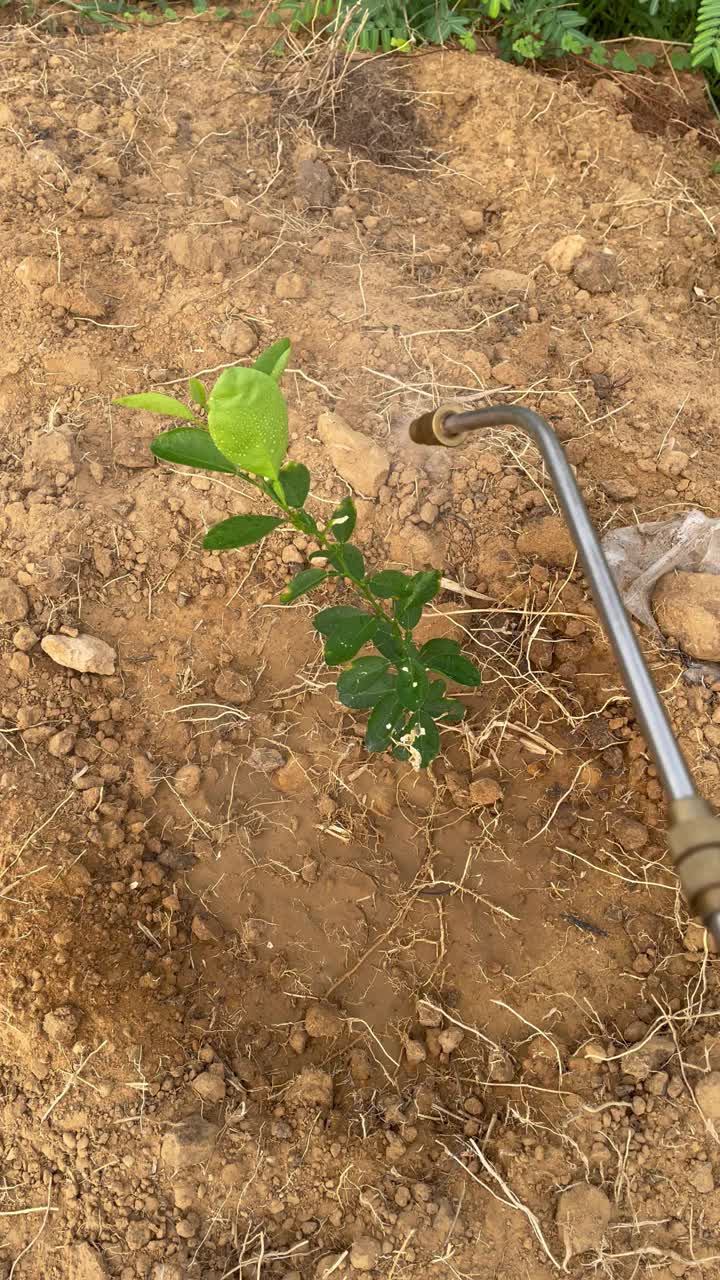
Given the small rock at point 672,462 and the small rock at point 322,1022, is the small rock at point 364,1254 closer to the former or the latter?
the small rock at point 322,1022

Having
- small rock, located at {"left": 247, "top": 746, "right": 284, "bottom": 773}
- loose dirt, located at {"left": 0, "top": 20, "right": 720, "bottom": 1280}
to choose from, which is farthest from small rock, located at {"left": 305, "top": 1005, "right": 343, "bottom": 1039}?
small rock, located at {"left": 247, "top": 746, "right": 284, "bottom": 773}

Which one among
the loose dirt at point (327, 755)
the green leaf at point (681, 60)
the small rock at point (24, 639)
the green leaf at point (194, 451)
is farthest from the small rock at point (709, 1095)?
the green leaf at point (681, 60)

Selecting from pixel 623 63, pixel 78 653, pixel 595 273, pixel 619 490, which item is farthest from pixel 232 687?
pixel 623 63

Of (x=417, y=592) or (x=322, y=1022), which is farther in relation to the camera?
(x=322, y=1022)

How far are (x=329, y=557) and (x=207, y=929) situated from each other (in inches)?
31.6

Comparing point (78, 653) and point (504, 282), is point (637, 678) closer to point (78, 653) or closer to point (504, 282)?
point (78, 653)

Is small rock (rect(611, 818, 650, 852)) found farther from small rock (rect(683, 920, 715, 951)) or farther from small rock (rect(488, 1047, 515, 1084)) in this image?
small rock (rect(488, 1047, 515, 1084))

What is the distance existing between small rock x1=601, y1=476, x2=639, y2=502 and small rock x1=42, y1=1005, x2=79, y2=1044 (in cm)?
157

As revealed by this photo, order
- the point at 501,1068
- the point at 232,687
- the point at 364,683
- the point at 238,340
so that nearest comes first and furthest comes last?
the point at 364,683, the point at 501,1068, the point at 232,687, the point at 238,340

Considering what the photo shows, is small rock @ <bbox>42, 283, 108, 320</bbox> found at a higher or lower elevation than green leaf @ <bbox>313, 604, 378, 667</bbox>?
higher

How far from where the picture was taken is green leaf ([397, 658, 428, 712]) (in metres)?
1.58

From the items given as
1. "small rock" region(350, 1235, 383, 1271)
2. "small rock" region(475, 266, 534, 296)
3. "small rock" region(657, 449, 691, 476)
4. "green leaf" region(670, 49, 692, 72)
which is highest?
"green leaf" region(670, 49, 692, 72)

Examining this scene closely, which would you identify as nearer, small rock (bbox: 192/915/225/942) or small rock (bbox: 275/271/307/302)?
small rock (bbox: 192/915/225/942)

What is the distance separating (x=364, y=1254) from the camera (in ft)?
5.12
